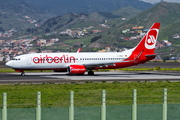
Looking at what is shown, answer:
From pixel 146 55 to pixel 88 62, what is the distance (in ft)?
32.7

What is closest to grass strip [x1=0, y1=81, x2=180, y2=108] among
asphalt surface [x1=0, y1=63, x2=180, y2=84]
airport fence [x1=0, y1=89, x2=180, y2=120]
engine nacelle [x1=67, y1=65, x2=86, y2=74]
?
airport fence [x1=0, y1=89, x2=180, y2=120]

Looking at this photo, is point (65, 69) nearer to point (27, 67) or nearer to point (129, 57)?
point (27, 67)

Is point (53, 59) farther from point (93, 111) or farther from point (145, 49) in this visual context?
point (93, 111)

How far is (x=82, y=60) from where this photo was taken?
66.4 meters

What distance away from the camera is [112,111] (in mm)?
18781

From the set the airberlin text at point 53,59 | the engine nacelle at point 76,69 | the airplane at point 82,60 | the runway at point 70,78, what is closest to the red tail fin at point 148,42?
the airplane at point 82,60

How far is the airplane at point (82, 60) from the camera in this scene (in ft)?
206

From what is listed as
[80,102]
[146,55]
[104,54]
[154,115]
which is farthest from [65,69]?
[154,115]

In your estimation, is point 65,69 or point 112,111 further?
point 65,69

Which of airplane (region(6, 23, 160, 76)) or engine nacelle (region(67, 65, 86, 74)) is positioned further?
airplane (region(6, 23, 160, 76))

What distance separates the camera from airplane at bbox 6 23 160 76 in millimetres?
62938

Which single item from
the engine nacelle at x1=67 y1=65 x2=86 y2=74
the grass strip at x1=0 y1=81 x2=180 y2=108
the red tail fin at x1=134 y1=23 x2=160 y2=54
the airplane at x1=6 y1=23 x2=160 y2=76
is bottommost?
the grass strip at x1=0 y1=81 x2=180 y2=108

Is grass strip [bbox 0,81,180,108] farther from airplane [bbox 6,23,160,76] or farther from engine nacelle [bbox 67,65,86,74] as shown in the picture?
airplane [bbox 6,23,160,76]

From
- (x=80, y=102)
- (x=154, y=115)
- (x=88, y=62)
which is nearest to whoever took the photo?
(x=154, y=115)
